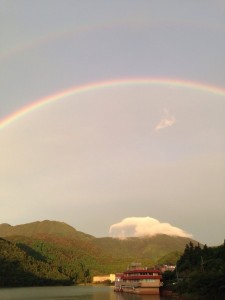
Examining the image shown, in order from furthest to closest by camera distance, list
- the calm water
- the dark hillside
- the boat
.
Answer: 1. the dark hillside
2. the boat
3. the calm water

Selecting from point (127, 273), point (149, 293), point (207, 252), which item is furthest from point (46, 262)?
point (207, 252)

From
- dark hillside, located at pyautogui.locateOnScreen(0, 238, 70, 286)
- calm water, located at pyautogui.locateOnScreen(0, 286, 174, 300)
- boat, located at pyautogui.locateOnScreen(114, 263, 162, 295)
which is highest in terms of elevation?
dark hillside, located at pyautogui.locateOnScreen(0, 238, 70, 286)

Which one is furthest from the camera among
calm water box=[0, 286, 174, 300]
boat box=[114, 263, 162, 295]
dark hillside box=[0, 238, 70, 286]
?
dark hillside box=[0, 238, 70, 286]

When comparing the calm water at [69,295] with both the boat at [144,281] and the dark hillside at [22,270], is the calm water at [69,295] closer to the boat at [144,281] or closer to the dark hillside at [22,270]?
the boat at [144,281]

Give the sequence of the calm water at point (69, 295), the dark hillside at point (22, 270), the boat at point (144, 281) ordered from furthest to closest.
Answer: the dark hillside at point (22, 270) → the boat at point (144, 281) → the calm water at point (69, 295)

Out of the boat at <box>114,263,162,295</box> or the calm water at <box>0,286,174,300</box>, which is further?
the boat at <box>114,263,162,295</box>

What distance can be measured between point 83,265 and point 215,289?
166384mm

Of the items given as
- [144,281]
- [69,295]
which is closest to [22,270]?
[69,295]

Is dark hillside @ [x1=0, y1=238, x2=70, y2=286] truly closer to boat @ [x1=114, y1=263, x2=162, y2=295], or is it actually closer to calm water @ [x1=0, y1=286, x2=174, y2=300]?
calm water @ [x1=0, y1=286, x2=174, y2=300]

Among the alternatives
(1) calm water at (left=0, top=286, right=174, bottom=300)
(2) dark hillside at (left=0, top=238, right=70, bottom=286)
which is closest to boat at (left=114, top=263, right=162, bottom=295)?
(1) calm water at (left=0, top=286, right=174, bottom=300)

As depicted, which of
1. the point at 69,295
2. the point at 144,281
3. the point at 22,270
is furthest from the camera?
the point at 22,270

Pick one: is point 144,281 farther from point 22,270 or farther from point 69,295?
point 22,270

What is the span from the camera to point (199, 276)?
45.0 meters

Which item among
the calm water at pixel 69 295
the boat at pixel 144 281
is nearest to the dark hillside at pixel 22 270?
the calm water at pixel 69 295
